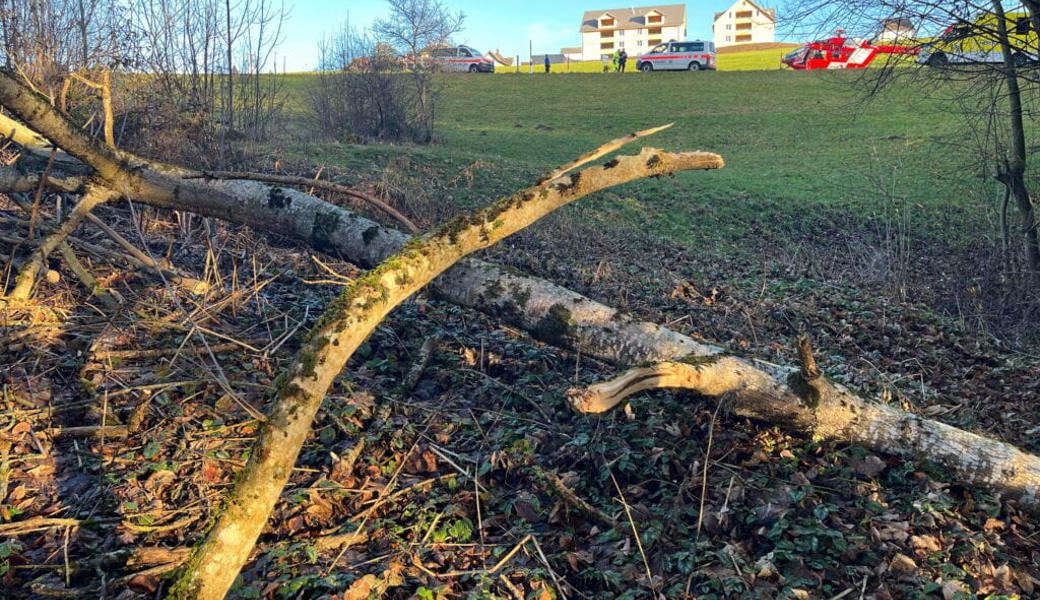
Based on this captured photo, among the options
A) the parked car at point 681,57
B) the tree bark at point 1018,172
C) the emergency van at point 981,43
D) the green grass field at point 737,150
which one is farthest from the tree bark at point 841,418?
the parked car at point 681,57

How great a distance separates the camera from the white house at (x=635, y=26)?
262 feet

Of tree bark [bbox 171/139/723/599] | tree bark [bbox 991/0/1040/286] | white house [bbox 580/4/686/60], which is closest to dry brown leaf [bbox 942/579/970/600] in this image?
tree bark [bbox 171/139/723/599]

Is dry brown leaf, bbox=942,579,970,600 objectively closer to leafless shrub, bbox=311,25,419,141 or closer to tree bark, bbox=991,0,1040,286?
tree bark, bbox=991,0,1040,286

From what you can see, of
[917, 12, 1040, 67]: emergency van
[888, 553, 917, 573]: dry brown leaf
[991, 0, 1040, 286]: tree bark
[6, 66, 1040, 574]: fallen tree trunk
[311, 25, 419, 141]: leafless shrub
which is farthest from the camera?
[311, 25, 419, 141]: leafless shrub

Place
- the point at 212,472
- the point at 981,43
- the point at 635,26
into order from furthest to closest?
1. the point at 635,26
2. the point at 981,43
3. the point at 212,472

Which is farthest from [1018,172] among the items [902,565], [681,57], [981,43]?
[681,57]

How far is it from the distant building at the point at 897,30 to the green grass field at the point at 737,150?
2.38 feet

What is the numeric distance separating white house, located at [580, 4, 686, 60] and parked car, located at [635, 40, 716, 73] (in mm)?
44041

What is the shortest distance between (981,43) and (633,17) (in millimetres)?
80679

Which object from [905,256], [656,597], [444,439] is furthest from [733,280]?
[656,597]

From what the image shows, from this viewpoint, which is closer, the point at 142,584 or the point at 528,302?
the point at 142,584

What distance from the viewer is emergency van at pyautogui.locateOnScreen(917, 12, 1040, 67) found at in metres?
6.80

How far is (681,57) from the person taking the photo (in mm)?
37250

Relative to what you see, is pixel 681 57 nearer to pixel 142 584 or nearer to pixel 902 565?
pixel 902 565
